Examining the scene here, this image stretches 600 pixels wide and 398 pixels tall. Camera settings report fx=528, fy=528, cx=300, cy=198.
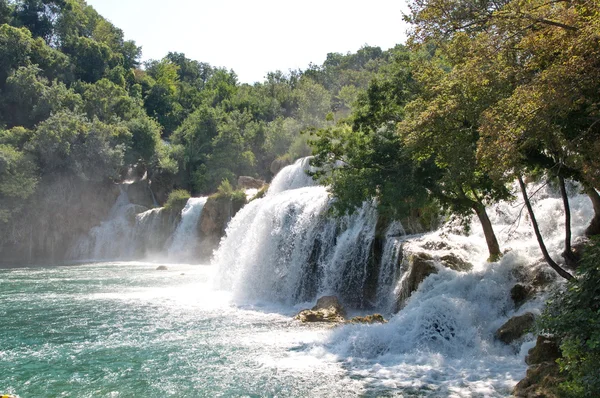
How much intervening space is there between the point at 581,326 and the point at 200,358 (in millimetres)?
7491

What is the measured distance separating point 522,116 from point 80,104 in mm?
43166

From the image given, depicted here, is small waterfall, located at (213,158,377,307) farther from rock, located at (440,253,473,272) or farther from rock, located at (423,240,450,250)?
rock, located at (440,253,473,272)

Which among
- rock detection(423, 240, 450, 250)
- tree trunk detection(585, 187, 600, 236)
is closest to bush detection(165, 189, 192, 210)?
rock detection(423, 240, 450, 250)

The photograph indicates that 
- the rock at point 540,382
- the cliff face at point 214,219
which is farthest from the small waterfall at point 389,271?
the cliff face at point 214,219

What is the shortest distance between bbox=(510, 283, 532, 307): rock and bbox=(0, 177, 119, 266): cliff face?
32.9m

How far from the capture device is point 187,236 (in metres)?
34.1

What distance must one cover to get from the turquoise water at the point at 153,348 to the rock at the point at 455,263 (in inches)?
140

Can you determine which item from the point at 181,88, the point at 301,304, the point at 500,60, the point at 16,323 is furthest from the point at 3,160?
the point at 181,88

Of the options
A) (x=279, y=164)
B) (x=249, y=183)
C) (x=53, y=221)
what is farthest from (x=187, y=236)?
(x=53, y=221)

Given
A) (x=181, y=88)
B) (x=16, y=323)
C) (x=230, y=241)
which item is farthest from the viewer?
(x=181, y=88)

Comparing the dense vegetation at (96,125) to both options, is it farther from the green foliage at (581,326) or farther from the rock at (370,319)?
the green foliage at (581,326)

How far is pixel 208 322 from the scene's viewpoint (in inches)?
591

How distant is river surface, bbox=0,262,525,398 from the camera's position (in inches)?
362

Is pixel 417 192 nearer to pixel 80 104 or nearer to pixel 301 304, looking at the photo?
pixel 301 304
